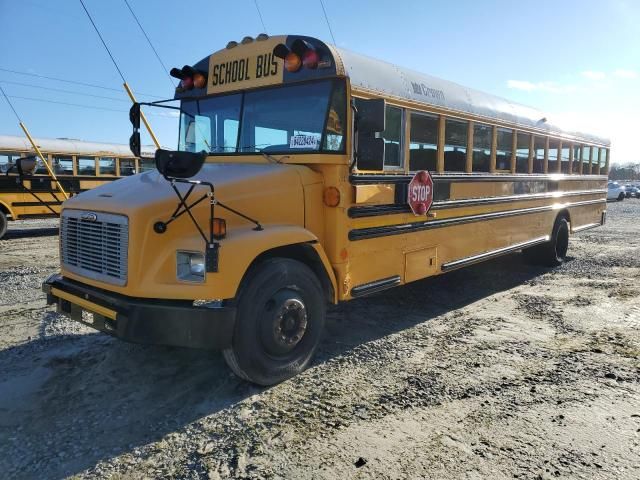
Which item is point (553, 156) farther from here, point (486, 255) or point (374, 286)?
point (374, 286)

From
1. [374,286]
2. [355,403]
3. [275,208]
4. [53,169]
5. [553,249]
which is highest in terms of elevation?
[53,169]

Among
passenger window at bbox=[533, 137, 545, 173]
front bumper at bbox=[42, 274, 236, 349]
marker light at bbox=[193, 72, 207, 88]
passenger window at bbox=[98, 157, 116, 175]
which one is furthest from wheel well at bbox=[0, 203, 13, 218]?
passenger window at bbox=[533, 137, 545, 173]

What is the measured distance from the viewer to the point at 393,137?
4.10m

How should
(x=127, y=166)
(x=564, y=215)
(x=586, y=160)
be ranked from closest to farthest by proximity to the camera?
(x=564, y=215) → (x=586, y=160) → (x=127, y=166)

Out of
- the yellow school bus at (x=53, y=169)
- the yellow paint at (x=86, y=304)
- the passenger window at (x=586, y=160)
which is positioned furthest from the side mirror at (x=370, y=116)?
the yellow school bus at (x=53, y=169)

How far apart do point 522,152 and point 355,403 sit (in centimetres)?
450

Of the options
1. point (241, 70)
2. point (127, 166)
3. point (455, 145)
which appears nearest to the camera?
point (241, 70)

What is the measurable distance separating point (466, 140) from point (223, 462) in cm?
394

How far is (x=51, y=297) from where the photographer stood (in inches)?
136

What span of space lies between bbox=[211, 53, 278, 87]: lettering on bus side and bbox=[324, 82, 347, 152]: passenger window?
547mm

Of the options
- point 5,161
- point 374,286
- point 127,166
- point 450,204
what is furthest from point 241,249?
point 127,166

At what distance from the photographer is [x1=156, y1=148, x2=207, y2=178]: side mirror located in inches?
103

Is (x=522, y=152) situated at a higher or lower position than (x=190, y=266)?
higher

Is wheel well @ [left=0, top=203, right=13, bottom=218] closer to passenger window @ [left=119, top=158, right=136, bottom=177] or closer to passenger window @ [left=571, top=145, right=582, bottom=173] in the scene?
passenger window @ [left=119, top=158, right=136, bottom=177]
